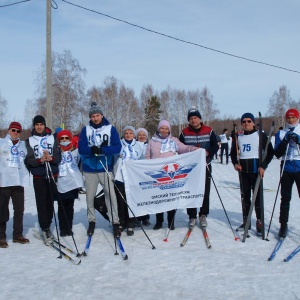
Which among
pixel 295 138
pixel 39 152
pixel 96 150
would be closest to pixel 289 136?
pixel 295 138

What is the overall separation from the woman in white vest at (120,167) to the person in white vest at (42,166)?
1.10 metres

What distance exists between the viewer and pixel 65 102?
35.2 meters

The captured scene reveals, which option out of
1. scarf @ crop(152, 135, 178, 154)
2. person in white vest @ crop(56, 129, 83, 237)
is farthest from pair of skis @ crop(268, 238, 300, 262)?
person in white vest @ crop(56, 129, 83, 237)

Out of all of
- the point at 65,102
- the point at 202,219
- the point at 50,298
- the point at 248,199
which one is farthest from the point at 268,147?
the point at 65,102

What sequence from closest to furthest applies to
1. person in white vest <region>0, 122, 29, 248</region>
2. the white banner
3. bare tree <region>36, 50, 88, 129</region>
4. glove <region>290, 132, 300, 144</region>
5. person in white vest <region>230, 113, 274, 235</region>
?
glove <region>290, 132, 300, 144</region>, person in white vest <region>0, 122, 29, 248</region>, person in white vest <region>230, 113, 274, 235</region>, the white banner, bare tree <region>36, 50, 88, 129</region>

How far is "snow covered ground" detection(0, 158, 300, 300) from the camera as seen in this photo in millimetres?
3918

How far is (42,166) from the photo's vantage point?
5945mm

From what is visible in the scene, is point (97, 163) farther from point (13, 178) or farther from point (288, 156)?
point (288, 156)

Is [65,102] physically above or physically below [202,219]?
above

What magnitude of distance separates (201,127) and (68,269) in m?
3.36

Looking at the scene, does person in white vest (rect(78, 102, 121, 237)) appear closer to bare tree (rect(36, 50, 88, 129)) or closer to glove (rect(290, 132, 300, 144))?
glove (rect(290, 132, 300, 144))

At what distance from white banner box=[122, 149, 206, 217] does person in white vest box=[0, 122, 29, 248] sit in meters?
1.75

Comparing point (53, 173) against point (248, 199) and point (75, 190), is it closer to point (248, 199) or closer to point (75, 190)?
point (75, 190)

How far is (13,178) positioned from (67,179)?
0.91 m
